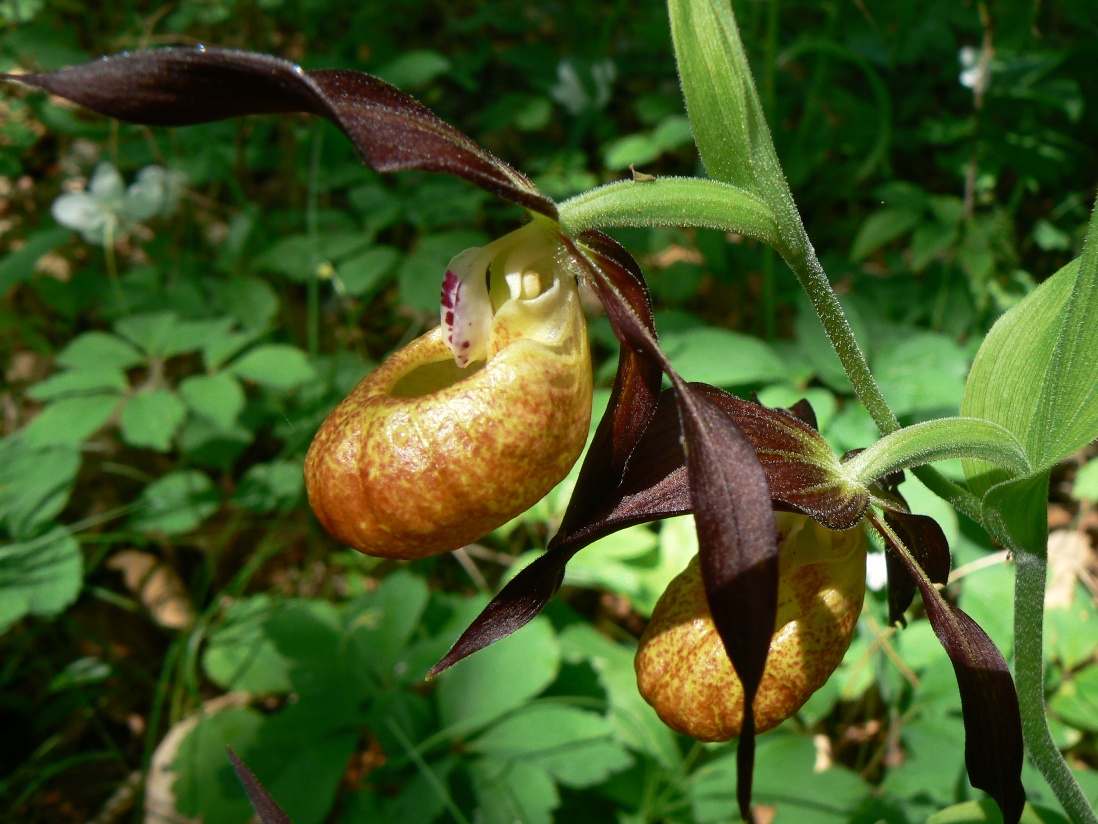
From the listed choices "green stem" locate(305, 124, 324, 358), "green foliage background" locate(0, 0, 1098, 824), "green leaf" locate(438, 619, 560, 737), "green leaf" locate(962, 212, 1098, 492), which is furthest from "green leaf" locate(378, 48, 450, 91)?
"green leaf" locate(962, 212, 1098, 492)

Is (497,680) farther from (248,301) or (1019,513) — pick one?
(248,301)

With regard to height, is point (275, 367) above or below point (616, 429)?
below

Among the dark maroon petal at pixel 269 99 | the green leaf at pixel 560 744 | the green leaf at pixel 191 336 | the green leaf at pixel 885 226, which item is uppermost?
the dark maroon petal at pixel 269 99

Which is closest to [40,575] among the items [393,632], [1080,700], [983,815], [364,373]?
[393,632]

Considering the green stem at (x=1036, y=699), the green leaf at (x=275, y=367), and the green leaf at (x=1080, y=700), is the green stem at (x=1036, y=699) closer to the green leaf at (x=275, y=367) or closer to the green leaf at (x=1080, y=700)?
the green leaf at (x=1080, y=700)

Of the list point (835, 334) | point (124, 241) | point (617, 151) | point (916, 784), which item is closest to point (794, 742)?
point (916, 784)

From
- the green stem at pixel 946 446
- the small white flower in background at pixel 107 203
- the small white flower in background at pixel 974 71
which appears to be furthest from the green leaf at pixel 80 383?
the small white flower in background at pixel 974 71

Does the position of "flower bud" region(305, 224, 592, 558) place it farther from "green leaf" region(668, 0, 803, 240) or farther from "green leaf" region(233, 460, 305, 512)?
"green leaf" region(233, 460, 305, 512)
